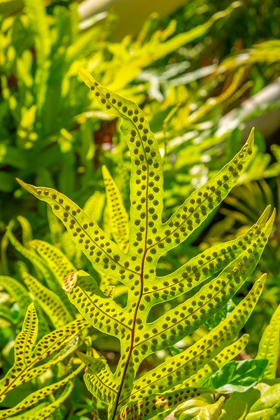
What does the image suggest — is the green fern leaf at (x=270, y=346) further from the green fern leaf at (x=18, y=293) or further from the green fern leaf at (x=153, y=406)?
the green fern leaf at (x=18, y=293)

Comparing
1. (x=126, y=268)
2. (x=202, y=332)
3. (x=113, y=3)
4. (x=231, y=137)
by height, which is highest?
(x=113, y=3)

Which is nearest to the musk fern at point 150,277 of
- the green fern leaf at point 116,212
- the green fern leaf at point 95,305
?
the green fern leaf at point 95,305

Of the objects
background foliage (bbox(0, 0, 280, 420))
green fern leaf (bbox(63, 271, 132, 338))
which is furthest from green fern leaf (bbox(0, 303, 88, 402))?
background foliage (bbox(0, 0, 280, 420))

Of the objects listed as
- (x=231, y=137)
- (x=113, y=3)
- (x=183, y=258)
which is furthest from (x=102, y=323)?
(x=113, y=3)

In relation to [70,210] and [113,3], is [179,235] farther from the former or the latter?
[113,3]

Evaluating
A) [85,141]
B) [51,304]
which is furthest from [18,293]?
[85,141]

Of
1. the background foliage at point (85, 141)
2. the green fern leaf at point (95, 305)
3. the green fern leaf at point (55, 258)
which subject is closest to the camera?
the green fern leaf at point (95, 305)

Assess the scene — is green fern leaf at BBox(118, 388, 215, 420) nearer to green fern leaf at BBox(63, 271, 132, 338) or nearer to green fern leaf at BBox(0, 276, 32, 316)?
green fern leaf at BBox(63, 271, 132, 338)

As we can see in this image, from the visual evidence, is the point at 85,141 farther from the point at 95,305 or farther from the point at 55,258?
the point at 95,305
